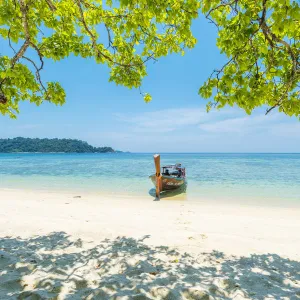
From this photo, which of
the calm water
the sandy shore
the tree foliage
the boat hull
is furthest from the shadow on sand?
the calm water

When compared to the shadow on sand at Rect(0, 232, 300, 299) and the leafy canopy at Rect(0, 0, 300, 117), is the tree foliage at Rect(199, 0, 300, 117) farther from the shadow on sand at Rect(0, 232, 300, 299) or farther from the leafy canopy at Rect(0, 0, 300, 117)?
the shadow on sand at Rect(0, 232, 300, 299)

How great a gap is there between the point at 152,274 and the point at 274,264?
2.64 meters

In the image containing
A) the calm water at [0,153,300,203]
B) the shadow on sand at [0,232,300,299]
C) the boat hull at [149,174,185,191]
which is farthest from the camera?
the calm water at [0,153,300,203]

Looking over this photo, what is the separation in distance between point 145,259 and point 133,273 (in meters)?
0.71

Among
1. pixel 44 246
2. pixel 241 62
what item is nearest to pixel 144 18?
pixel 241 62

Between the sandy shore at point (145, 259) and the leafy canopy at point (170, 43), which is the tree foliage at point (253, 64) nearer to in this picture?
the leafy canopy at point (170, 43)

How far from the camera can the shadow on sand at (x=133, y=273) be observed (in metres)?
3.42

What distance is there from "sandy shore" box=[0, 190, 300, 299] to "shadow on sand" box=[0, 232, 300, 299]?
1cm

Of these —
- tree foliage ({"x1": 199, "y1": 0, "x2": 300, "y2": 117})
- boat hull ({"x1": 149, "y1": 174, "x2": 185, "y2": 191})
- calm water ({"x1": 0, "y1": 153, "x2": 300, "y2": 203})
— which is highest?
tree foliage ({"x1": 199, "y1": 0, "x2": 300, "y2": 117})

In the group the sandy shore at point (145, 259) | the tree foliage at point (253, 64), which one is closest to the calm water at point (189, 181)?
the sandy shore at point (145, 259)

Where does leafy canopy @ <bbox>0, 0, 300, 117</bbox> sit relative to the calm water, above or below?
above

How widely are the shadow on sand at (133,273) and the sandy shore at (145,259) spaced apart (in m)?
0.01

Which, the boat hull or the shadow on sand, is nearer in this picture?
the shadow on sand

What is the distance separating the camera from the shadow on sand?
3418mm
